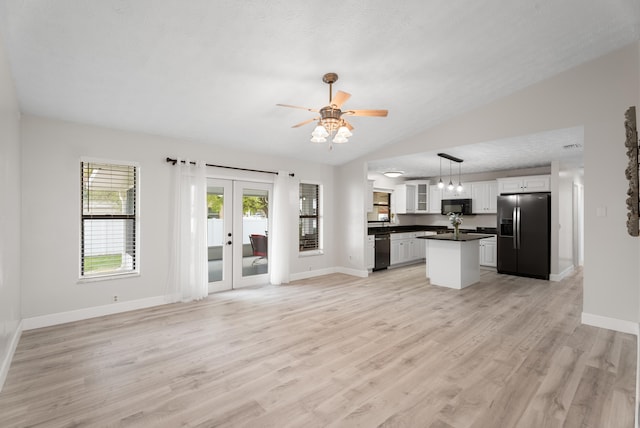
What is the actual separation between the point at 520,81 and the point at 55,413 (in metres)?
6.02

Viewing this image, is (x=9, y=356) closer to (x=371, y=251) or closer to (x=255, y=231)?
(x=255, y=231)

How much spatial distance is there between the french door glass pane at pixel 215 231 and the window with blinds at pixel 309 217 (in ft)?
5.92

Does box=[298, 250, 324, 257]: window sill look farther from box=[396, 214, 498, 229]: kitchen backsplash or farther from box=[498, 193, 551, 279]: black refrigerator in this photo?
box=[498, 193, 551, 279]: black refrigerator

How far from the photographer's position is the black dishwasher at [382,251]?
289 inches

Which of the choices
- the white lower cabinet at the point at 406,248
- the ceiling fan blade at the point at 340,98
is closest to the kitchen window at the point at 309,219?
the white lower cabinet at the point at 406,248

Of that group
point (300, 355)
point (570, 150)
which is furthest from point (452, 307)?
point (570, 150)

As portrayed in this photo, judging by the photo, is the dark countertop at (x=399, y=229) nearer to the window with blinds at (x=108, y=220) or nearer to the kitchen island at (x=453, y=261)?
the kitchen island at (x=453, y=261)

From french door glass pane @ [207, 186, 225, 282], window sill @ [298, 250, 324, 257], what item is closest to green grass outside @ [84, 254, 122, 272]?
french door glass pane @ [207, 186, 225, 282]

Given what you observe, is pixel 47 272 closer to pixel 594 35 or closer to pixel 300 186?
pixel 300 186

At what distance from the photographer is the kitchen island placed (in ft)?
18.5

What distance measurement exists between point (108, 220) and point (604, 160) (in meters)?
6.49

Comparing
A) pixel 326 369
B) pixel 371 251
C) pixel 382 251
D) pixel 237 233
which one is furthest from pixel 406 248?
pixel 326 369

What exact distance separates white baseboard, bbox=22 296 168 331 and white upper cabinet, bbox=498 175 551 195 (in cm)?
731

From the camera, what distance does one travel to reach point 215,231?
5.41 meters
